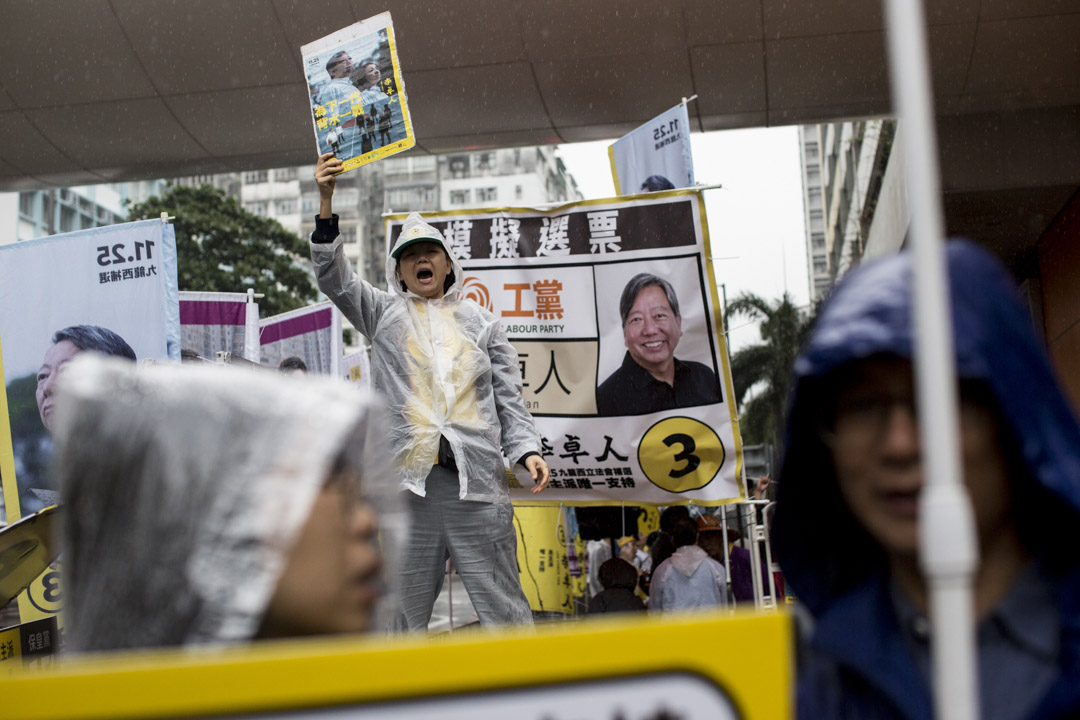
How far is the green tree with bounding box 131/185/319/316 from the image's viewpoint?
26.6m

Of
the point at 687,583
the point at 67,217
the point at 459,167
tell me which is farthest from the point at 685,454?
the point at 459,167

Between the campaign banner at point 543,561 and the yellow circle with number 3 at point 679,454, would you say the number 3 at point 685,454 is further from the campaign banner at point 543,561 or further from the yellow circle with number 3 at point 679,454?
the campaign banner at point 543,561

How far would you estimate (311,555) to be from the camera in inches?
38.5

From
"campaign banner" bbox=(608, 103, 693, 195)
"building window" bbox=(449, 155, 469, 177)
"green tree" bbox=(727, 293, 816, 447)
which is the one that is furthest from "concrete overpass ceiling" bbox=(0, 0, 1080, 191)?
"building window" bbox=(449, 155, 469, 177)

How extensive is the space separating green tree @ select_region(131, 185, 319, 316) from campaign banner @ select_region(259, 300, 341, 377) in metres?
18.4

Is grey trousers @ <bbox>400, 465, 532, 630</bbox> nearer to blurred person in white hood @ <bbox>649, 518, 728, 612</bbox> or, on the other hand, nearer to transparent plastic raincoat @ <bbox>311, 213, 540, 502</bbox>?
transparent plastic raincoat @ <bbox>311, 213, 540, 502</bbox>

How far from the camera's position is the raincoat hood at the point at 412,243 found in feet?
12.4

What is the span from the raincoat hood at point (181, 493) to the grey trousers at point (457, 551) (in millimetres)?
2464

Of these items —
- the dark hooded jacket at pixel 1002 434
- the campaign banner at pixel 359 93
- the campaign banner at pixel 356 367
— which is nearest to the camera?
the dark hooded jacket at pixel 1002 434

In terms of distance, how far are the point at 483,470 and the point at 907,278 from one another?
268 centimetres

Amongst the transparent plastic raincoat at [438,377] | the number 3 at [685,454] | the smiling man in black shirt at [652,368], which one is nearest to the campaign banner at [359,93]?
the transparent plastic raincoat at [438,377]

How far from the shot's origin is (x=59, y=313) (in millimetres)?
5363

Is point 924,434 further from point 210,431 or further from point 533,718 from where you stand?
point 210,431

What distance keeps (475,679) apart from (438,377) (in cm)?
280
